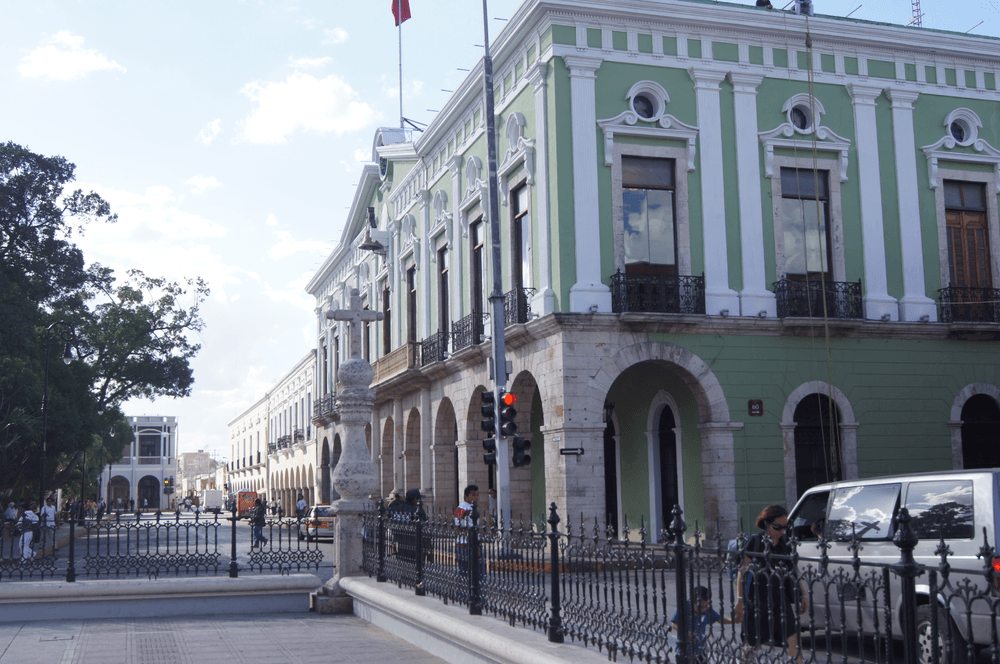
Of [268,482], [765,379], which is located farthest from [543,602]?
[268,482]

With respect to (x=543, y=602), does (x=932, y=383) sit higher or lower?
higher

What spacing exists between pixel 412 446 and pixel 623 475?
8.89 metres

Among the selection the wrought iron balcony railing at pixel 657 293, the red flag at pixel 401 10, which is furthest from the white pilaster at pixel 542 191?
the red flag at pixel 401 10

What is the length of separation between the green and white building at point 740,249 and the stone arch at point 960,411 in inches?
1.8

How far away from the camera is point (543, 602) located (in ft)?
25.1

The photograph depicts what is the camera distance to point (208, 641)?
1083 centimetres

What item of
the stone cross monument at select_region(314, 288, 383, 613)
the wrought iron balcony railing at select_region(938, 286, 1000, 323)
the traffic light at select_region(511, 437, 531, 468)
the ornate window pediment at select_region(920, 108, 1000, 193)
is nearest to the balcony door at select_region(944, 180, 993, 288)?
the wrought iron balcony railing at select_region(938, 286, 1000, 323)

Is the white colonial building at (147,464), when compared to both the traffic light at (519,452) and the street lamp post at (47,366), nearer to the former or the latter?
the street lamp post at (47,366)

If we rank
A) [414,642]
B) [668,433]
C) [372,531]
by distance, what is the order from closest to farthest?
1. [414,642]
2. [372,531]
3. [668,433]

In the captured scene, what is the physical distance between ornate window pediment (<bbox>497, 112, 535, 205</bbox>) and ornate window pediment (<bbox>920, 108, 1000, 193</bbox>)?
8318mm

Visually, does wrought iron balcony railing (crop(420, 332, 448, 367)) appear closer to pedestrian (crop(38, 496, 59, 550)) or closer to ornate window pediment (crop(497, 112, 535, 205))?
ornate window pediment (crop(497, 112, 535, 205))

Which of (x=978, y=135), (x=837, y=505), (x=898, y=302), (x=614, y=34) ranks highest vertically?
(x=614, y=34)

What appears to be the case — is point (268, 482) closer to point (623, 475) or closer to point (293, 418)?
point (293, 418)

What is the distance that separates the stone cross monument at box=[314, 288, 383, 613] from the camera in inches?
514
